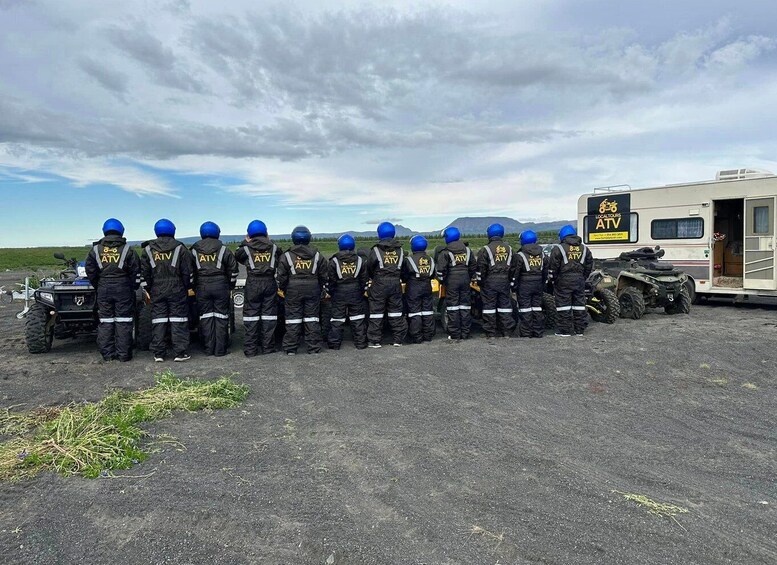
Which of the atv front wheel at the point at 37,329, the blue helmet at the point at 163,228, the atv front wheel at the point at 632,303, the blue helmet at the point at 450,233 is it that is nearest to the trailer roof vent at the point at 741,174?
the atv front wheel at the point at 632,303

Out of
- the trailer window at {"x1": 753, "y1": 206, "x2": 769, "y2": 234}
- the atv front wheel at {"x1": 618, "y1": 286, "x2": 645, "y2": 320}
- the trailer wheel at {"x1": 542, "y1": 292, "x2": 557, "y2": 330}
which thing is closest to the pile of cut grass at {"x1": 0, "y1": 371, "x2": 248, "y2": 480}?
the trailer wheel at {"x1": 542, "y1": 292, "x2": 557, "y2": 330}

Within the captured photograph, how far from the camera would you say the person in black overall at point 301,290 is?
29.6 feet

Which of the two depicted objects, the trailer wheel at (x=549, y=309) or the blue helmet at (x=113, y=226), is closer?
the blue helmet at (x=113, y=226)

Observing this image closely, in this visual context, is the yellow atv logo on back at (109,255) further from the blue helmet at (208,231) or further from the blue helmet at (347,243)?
the blue helmet at (347,243)

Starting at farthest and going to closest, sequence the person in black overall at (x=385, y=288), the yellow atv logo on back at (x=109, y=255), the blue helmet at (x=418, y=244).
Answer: the blue helmet at (x=418, y=244) → the person in black overall at (x=385, y=288) → the yellow atv logo on back at (x=109, y=255)

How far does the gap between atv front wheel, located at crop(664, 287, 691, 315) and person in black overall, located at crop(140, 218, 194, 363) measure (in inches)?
428

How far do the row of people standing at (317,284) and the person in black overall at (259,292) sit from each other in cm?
2

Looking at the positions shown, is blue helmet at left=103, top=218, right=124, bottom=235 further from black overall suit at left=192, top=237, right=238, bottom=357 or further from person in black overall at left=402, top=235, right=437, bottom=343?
person in black overall at left=402, top=235, right=437, bottom=343

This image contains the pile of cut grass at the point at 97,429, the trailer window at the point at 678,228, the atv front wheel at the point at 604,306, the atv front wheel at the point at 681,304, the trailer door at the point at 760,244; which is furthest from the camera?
the trailer window at the point at 678,228

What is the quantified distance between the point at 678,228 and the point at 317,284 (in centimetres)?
1027

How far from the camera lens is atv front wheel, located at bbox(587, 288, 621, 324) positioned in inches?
452

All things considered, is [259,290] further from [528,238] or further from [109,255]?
[528,238]

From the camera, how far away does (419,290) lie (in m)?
9.85

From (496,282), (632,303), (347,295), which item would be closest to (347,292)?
(347,295)
